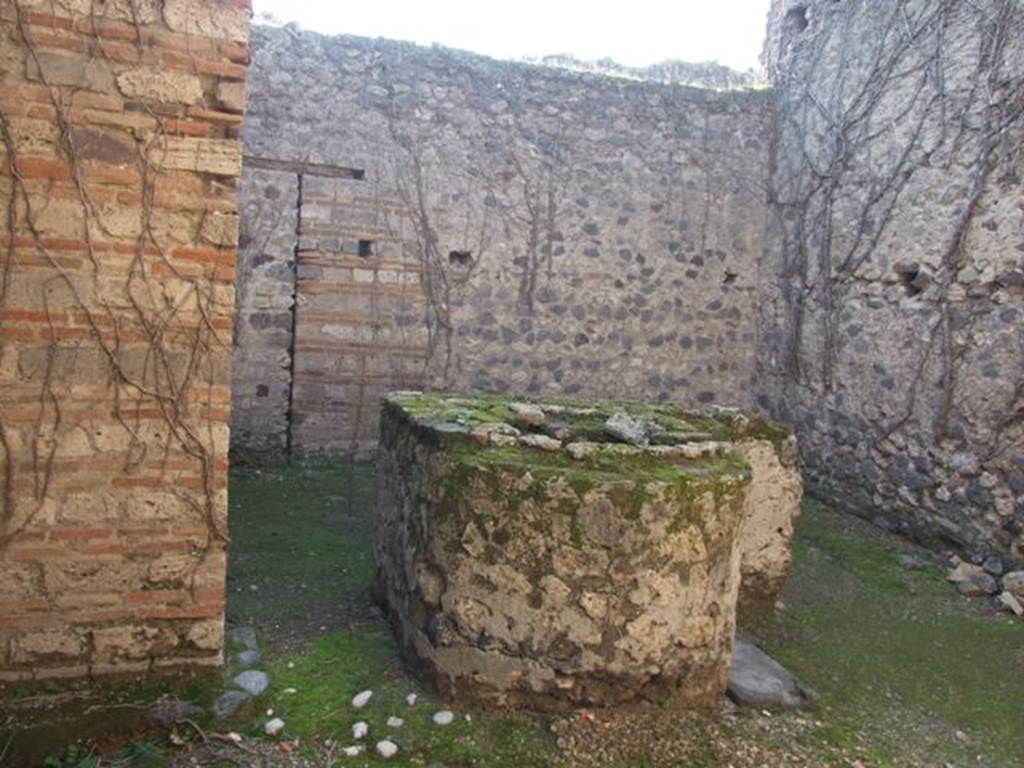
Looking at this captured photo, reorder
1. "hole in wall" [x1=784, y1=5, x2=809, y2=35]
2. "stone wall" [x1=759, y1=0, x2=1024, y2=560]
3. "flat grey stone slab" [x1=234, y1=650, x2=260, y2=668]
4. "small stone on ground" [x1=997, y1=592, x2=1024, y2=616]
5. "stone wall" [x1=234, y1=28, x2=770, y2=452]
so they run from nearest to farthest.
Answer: "flat grey stone slab" [x1=234, y1=650, x2=260, y2=668] < "small stone on ground" [x1=997, y1=592, x2=1024, y2=616] < "stone wall" [x1=759, y1=0, x2=1024, y2=560] < "stone wall" [x1=234, y1=28, x2=770, y2=452] < "hole in wall" [x1=784, y1=5, x2=809, y2=35]

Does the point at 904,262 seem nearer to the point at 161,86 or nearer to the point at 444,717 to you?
the point at 444,717

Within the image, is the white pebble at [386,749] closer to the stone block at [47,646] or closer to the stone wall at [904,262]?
the stone block at [47,646]

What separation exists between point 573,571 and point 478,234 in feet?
16.9

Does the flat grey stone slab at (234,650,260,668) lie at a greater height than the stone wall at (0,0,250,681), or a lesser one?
lesser

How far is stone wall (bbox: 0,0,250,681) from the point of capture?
2836 mm

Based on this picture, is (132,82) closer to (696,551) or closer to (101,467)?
(101,467)

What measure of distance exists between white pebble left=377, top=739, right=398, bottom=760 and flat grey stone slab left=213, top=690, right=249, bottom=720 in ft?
1.76

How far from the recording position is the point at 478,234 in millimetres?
7832

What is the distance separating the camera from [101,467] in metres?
2.97

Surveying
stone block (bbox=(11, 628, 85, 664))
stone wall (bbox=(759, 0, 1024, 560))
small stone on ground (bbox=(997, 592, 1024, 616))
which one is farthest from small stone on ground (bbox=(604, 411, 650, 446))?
stone wall (bbox=(759, 0, 1024, 560))

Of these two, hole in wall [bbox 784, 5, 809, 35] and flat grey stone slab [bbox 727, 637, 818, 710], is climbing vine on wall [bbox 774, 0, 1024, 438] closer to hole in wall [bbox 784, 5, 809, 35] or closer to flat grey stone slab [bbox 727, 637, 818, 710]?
hole in wall [bbox 784, 5, 809, 35]

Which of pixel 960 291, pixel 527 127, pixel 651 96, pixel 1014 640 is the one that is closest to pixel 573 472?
pixel 1014 640

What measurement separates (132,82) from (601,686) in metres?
2.71

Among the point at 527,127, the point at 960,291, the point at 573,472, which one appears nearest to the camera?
the point at 573,472
